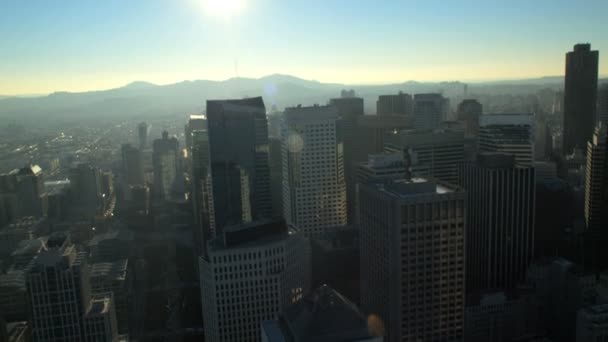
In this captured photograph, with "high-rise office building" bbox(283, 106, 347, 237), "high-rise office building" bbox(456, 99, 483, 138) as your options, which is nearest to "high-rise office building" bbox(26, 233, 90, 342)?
"high-rise office building" bbox(283, 106, 347, 237)

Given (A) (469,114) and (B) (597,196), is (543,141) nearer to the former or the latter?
(A) (469,114)

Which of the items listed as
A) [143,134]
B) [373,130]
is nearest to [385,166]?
[373,130]

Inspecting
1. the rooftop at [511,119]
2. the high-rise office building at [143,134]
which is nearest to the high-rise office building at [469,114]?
the rooftop at [511,119]

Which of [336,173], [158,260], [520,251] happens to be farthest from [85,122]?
[520,251]

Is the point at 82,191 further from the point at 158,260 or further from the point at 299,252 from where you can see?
the point at 299,252

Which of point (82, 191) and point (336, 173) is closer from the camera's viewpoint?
point (336, 173)

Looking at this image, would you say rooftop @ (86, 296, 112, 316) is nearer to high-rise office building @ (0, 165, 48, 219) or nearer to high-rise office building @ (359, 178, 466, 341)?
high-rise office building @ (359, 178, 466, 341)
